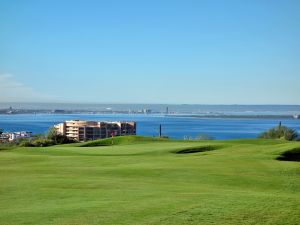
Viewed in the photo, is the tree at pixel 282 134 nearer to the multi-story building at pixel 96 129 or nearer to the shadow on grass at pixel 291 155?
the shadow on grass at pixel 291 155

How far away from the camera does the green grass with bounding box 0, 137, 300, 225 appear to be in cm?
1098

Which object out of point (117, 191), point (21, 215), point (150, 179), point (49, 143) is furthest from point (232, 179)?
point (49, 143)

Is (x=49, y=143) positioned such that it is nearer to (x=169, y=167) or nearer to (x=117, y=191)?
(x=169, y=167)

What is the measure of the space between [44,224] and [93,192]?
4.69 metres

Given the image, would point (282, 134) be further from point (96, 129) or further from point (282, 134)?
point (96, 129)

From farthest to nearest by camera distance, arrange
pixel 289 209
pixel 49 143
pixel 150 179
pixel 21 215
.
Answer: pixel 49 143 → pixel 150 179 → pixel 289 209 → pixel 21 215

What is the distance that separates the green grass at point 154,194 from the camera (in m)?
11.0

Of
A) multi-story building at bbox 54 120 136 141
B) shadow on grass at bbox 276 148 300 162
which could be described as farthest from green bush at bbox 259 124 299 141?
multi-story building at bbox 54 120 136 141

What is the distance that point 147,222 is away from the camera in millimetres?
10375

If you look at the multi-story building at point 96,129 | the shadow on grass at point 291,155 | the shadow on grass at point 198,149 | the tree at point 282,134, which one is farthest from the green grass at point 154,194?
the multi-story building at point 96,129

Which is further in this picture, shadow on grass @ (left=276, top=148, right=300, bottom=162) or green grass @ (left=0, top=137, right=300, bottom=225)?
shadow on grass @ (left=276, top=148, right=300, bottom=162)

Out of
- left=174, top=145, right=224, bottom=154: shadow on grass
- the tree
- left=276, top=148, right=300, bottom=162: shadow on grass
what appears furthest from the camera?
the tree

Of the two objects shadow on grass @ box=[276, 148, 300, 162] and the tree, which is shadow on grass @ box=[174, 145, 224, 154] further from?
the tree

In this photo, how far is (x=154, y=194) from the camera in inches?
571
